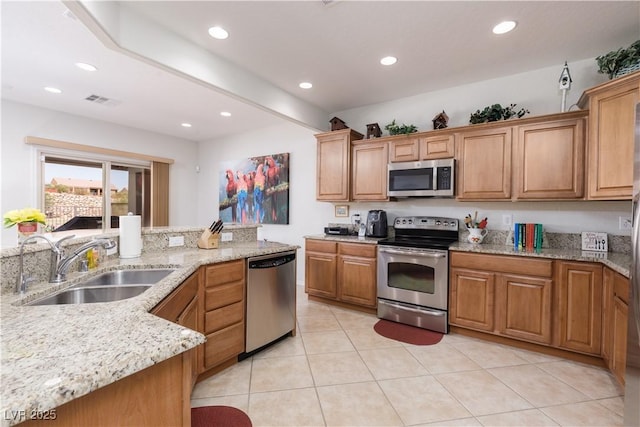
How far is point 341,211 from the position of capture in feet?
14.0

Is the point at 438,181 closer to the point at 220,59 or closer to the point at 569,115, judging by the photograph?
the point at 569,115

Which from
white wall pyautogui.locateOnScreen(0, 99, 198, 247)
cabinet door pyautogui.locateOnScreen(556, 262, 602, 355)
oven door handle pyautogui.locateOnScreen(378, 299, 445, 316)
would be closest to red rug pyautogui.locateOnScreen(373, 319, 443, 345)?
oven door handle pyautogui.locateOnScreen(378, 299, 445, 316)

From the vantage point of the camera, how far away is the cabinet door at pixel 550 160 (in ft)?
8.38

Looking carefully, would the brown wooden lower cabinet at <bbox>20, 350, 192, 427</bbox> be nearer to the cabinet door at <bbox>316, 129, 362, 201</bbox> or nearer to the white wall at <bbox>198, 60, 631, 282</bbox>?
the cabinet door at <bbox>316, 129, 362, 201</bbox>

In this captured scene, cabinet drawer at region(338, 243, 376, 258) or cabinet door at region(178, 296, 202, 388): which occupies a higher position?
cabinet drawer at region(338, 243, 376, 258)

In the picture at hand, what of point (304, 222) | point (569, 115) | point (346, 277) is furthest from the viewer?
point (304, 222)

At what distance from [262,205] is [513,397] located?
4.14 metres

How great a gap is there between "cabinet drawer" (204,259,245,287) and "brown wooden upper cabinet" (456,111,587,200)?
7.81 ft

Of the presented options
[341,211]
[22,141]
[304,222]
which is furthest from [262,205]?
[22,141]

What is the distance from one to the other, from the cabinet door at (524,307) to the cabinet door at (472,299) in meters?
0.07

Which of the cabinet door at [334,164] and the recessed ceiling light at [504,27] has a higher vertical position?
the recessed ceiling light at [504,27]

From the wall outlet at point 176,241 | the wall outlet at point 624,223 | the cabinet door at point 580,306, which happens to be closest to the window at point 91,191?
the wall outlet at point 176,241

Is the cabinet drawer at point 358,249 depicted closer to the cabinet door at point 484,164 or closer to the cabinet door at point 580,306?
the cabinet door at point 484,164

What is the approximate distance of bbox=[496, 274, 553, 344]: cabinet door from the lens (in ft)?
8.18
